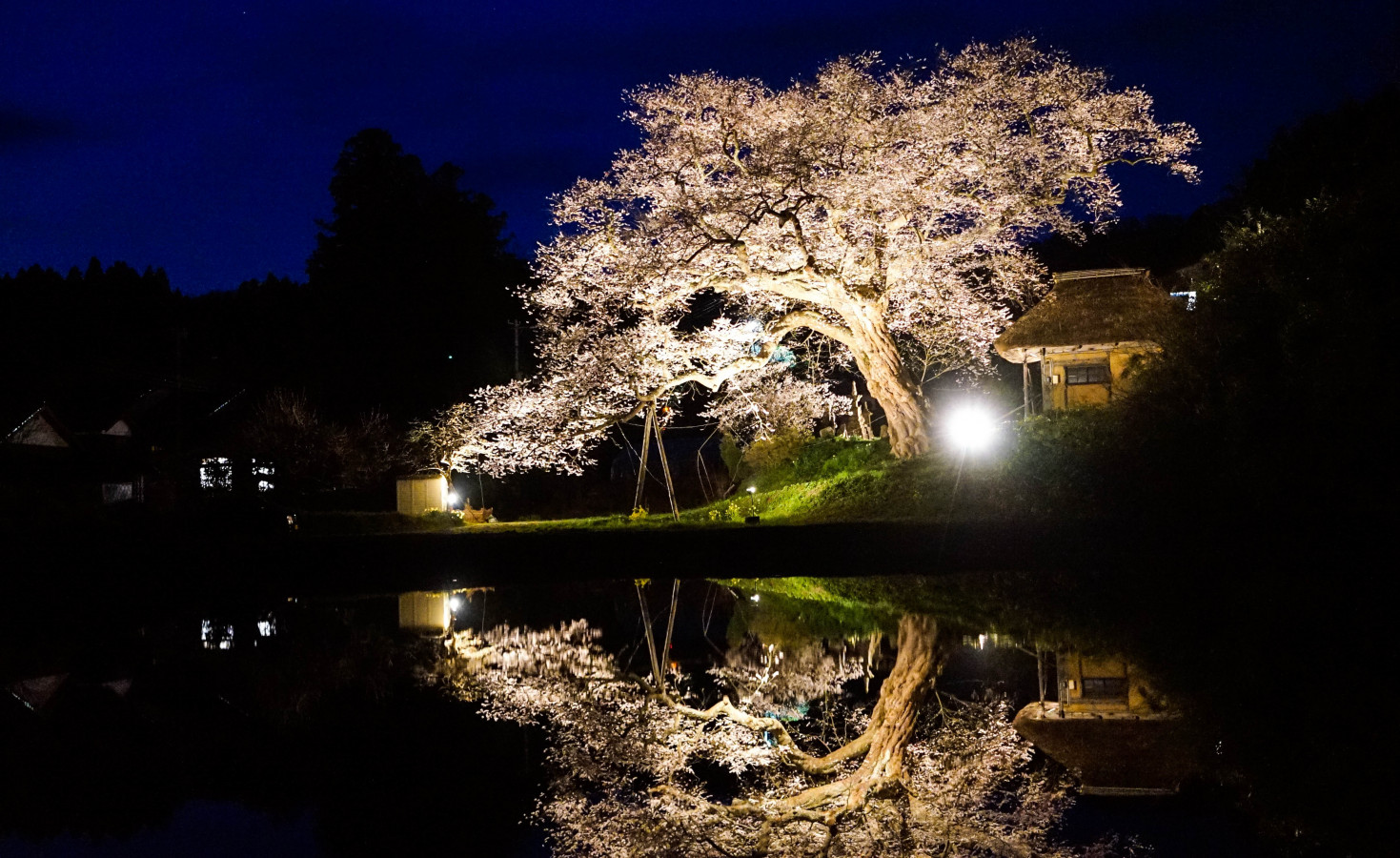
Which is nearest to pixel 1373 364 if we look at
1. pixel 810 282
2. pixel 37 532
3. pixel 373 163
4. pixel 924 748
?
pixel 924 748

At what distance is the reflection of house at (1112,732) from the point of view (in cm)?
677

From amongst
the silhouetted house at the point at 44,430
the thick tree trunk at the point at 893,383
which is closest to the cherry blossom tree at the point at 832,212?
the thick tree trunk at the point at 893,383

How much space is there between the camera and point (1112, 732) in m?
7.72

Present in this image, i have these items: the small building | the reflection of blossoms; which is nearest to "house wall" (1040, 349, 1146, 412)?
the small building

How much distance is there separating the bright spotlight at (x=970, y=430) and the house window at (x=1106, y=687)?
44.4 feet

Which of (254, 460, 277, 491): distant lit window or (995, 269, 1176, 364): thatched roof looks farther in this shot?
(254, 460, 277, 491): distant lit window

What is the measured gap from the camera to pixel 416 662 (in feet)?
36.3

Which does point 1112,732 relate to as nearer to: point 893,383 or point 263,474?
point 893,383

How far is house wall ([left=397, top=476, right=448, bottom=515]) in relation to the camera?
31812mm

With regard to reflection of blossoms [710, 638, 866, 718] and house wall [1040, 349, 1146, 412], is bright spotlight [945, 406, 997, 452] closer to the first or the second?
house wall [1040, 349, 1146, 412]

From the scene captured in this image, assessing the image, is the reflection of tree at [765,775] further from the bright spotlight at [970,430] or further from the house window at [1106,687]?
the bright spotlight at [970,430]

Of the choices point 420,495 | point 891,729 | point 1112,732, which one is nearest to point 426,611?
point 891,729

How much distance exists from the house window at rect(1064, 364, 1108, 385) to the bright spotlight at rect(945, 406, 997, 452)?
4.23 m

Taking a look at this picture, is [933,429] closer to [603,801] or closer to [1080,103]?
[1080,103]
